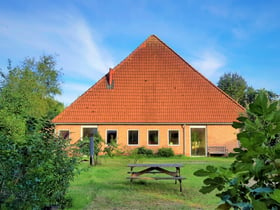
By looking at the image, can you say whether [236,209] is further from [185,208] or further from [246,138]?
[185,208]

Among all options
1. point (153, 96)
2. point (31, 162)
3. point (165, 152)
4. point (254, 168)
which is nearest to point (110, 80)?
point (153, 96)

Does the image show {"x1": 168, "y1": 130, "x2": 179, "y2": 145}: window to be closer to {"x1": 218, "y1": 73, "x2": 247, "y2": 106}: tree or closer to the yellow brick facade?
the yellow brick facade

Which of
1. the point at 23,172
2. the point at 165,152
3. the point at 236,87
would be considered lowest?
the point at 165,152

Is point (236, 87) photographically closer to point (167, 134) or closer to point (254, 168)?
point (167, 134)

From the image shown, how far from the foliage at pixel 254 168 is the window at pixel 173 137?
24.2m

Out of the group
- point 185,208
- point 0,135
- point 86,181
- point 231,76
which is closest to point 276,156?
point 0,135

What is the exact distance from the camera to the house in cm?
2550

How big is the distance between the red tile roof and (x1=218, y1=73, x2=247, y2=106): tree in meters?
29.4

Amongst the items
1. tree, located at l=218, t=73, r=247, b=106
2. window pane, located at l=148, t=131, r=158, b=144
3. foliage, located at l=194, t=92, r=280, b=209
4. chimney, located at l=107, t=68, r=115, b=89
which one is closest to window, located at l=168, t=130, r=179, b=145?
window pane, located at l=148, t=131, r=158, b=144

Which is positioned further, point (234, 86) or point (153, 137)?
point (234, 86)

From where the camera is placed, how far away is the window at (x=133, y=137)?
25.5 meters

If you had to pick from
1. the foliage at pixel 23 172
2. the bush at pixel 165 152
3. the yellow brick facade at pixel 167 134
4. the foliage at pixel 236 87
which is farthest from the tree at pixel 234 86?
the foliage at pixel 23 172

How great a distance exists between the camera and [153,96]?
2692 cm

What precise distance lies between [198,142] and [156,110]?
4453 mm
